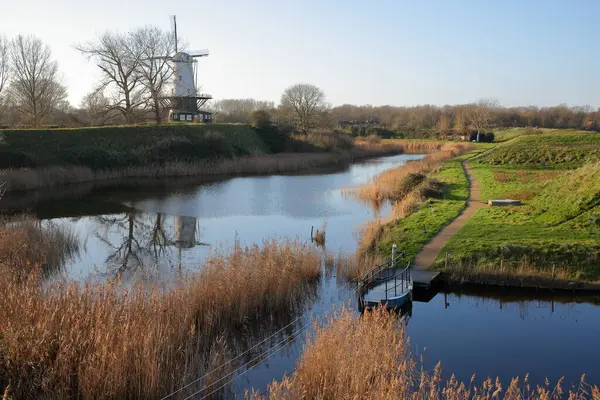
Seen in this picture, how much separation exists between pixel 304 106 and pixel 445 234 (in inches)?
1839

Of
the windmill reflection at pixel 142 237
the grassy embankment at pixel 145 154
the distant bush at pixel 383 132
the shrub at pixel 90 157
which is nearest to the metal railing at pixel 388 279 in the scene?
the windmill reflection at pixel 142 237

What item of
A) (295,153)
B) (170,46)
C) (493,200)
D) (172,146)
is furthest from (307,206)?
(170,46)

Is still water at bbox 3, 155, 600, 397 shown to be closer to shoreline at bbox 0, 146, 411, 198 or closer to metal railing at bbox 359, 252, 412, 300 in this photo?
metal railing at bbox 359, 252, 412, 300

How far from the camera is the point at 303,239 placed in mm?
16625

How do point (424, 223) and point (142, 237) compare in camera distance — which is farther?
point (142, 237)

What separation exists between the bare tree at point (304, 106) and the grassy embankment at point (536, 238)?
122 ft

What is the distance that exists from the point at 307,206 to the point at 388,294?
12.5 metres

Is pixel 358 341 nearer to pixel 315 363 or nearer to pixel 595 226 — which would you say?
pixel 315 363

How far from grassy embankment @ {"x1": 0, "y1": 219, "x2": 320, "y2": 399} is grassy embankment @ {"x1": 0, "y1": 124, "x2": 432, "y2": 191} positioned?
21105 millimetres

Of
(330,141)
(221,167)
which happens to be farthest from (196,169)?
(330,141)

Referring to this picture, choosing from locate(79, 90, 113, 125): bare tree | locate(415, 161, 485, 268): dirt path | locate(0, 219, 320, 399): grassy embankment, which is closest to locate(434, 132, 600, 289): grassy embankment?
locate(415, 161, 485, 268): dirt path

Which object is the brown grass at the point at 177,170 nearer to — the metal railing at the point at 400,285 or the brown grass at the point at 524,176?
the brown grass at the point at 524,176

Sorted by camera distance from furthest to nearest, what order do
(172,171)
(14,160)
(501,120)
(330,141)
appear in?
(501,120), (330,141), (172,171), (14,160)

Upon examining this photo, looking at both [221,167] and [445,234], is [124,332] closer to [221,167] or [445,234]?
[445,234]
